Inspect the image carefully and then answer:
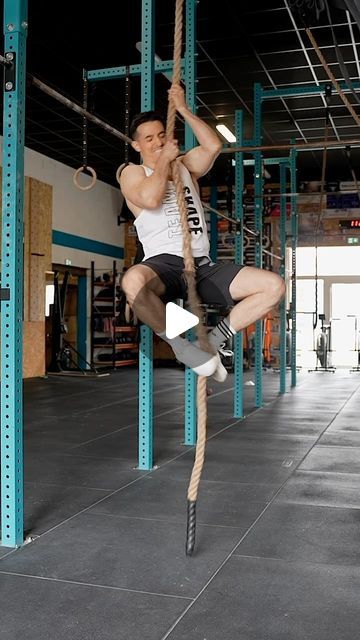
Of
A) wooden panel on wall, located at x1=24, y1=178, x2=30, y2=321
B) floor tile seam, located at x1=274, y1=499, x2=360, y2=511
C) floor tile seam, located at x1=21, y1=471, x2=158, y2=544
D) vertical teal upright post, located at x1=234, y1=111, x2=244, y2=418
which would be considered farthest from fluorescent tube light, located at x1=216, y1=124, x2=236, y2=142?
floor tile seam, located at x1=274, y1=499, x2=360, y2=511

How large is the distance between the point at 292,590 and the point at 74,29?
5994 millimetres

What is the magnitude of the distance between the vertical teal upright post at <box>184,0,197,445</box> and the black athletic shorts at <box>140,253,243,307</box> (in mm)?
1576

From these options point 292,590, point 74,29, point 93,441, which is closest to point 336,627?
point 292,590

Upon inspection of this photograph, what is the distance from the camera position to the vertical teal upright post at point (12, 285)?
244 centimetres

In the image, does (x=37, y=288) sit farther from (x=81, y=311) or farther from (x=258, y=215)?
(x=258, y=215)

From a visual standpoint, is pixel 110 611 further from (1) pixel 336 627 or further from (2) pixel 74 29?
(2) pixel 74 29

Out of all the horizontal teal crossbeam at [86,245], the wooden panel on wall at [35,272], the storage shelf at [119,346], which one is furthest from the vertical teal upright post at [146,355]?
the storage shelf at [119,346]

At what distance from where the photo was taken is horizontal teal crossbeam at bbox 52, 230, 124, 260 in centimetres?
1114

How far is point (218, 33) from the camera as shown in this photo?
6715mm

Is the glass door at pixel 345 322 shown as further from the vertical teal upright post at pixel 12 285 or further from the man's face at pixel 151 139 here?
the vertical teal upright post at pixel 12 285

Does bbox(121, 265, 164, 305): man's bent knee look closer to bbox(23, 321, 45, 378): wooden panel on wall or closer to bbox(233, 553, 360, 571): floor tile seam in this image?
bbox(233, 553, 360, 571): floor tile seam

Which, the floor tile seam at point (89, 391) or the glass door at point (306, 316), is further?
the glass door at point (306, 316)

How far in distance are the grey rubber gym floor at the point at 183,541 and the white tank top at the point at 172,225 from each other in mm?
1171

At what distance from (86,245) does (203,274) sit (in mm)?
9517
